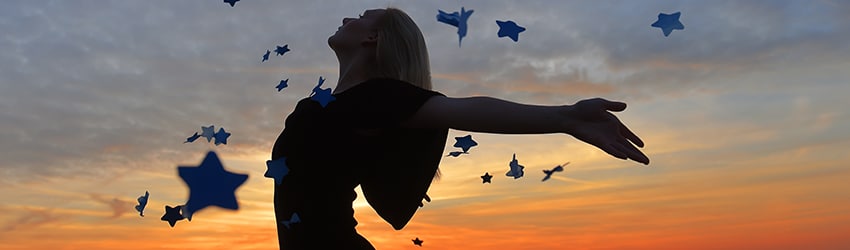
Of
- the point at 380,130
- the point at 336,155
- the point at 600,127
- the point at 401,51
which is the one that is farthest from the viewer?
the point at 401,51

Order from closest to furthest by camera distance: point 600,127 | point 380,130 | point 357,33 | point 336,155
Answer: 1. point 600,127
2. point 380,130
3. point 336,155
4. point 357,33

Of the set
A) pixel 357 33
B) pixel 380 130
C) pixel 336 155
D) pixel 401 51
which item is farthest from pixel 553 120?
pixel 357 33

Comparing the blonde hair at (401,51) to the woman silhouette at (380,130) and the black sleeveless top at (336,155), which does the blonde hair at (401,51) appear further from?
the black sleeveless top at (336,155)

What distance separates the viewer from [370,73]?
4648 mm

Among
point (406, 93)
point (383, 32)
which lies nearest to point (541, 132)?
point (406, 93)

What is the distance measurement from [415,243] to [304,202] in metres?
2.02

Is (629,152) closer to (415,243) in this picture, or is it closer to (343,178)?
(343,178)

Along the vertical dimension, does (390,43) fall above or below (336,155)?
above

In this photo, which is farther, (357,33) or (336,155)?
(357,33)

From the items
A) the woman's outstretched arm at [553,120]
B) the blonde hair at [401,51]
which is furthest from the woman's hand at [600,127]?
the blonde hair at [401,51]

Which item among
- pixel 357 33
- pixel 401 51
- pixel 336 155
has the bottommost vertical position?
pixel 336 155

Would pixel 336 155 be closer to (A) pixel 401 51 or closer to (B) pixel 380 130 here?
(B) pixel 380 130

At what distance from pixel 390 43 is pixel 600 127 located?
162 cm

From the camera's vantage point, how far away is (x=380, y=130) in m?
4.01
